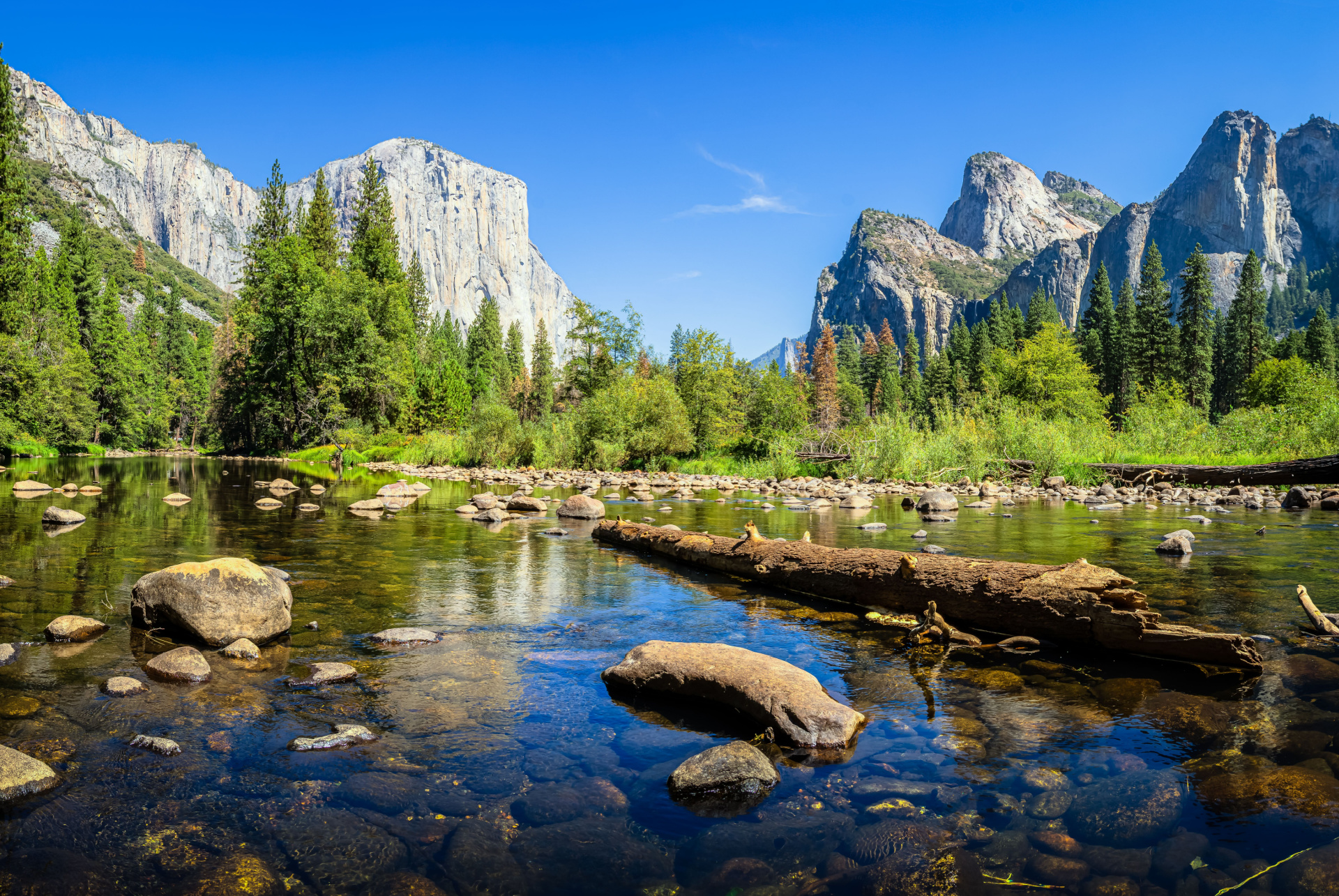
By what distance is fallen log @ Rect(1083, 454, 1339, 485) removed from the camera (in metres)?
19.8

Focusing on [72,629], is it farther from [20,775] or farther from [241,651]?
[20,775]

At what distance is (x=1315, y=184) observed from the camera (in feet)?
630

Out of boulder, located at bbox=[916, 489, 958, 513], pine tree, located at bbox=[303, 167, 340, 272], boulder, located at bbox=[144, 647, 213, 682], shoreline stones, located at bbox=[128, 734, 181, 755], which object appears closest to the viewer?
shoreline stones, located at bbox=[128, 734, 181, 755]

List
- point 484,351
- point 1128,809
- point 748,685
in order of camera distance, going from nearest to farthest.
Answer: point 1128,809
point 748,685
point 484,351

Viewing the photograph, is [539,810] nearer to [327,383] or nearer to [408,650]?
[408,650]

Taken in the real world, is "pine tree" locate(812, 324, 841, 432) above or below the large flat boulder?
above

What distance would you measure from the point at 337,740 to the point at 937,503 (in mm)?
17118

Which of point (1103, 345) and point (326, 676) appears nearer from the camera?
point (326, 676)

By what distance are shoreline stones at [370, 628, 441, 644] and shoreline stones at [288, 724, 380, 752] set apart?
2.01 m

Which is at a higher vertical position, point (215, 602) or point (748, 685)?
point (215, 602)

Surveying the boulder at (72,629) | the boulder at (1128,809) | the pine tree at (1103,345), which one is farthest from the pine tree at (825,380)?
the boulder at (1128,809)

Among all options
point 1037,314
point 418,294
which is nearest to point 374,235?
point 418,294

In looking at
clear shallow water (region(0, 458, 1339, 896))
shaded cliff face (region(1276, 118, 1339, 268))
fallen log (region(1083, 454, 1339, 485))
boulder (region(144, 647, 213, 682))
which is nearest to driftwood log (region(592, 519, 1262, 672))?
clear shallow water (region(0, 458, 1339, 896))

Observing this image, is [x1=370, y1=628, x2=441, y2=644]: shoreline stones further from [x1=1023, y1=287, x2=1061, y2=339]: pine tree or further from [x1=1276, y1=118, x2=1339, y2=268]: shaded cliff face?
[x1=1276, y1=118, x2=1339, y2=268]: shaded cliff face
